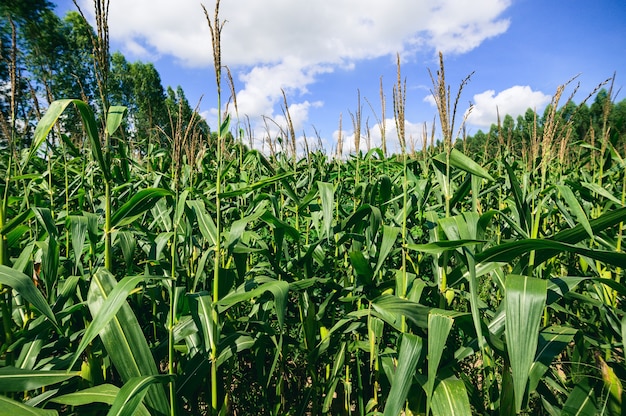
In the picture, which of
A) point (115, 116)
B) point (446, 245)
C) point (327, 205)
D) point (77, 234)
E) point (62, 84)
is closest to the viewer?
point (446, 245)

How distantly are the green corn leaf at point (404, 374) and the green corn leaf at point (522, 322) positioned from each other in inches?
14.2

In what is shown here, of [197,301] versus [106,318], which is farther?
[197,301]

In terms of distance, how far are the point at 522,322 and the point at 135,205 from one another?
1.53m

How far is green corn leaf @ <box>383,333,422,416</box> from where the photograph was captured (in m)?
1.18

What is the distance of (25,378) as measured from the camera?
1.14m

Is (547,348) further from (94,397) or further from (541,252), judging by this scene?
(94,397)

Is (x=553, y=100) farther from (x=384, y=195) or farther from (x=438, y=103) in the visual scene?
(x=384, y=195)

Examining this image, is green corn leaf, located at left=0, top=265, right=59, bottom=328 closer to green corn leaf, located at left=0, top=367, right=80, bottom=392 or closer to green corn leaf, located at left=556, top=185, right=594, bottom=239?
green corn leaf, located at left=0, top=367, right=80, bottom=392

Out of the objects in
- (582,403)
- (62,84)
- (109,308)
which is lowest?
(582,403)

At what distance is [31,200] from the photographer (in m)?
2.67

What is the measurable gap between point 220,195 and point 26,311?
1160 mm

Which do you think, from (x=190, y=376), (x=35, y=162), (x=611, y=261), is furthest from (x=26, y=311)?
(x=35, y=162)

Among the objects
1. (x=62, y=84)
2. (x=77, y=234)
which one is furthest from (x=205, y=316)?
(x=62, y=84)

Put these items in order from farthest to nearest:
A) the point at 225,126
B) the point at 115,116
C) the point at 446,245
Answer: the point at 225,126 < the point at 115,116 < the point at 446,245
